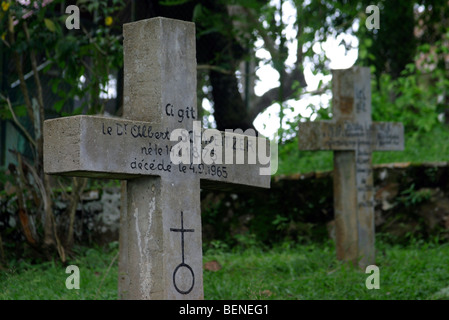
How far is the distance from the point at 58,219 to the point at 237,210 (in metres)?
1.83

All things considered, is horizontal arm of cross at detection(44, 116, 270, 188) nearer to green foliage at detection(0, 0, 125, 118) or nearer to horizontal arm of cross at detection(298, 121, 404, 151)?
green foliage at detection(0, 0, 125, 118)

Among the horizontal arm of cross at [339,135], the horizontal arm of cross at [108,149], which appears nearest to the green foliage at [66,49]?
the horizontal arm of cross at [339,135]

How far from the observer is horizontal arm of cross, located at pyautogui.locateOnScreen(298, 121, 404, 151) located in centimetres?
624

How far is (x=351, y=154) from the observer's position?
20.7ft

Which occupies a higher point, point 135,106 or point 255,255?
point 135,106

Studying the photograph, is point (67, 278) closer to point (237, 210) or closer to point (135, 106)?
point (135, 106)

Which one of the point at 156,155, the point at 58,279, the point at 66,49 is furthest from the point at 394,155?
the point at 156,155

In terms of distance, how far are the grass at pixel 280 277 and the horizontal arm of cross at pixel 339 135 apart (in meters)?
0.94

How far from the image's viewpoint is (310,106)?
29.0 feet

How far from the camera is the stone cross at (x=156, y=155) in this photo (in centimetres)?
340

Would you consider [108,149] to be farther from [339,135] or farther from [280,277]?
[339,135]

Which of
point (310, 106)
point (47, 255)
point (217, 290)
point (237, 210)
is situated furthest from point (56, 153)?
point (310, 106)

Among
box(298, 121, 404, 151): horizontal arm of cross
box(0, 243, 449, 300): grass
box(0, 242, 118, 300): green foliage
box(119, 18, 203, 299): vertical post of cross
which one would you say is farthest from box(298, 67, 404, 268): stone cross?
box(119, 18, 203, 299): vertical post of cross

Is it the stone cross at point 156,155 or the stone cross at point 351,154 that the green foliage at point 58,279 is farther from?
Answer: the stone cross at point 351,154
